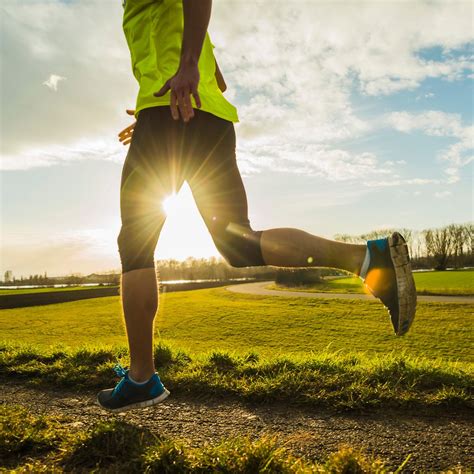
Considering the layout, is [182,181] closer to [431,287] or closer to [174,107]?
[174,107]

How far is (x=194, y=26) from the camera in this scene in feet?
7.05

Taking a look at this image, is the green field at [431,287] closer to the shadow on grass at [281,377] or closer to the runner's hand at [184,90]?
the shadow on grass at [281,377]

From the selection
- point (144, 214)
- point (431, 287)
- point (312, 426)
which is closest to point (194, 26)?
point (144, 214)

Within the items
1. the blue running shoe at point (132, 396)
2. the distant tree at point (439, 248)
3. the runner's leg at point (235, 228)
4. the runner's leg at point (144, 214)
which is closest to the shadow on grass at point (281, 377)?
the blue running shoe at point (132, 396)

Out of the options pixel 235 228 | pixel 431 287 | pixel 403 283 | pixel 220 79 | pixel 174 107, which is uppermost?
pixel 220 79

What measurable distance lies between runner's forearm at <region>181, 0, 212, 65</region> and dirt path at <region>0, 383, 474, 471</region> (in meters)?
2.06

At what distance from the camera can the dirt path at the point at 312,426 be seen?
6.73 feet

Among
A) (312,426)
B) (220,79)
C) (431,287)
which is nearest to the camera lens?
(312,426)

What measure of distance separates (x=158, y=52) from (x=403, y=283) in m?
1.95

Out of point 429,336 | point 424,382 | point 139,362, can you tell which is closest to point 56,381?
point 139,362

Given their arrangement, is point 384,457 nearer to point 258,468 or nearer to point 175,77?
point 258,468

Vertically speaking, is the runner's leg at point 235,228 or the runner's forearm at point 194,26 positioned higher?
the runner's forearm at point 194,26

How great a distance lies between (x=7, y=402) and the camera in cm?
302

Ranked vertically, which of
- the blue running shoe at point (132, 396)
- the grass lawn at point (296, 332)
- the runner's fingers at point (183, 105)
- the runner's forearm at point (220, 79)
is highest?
the runner's forearm at point (220, 79)
